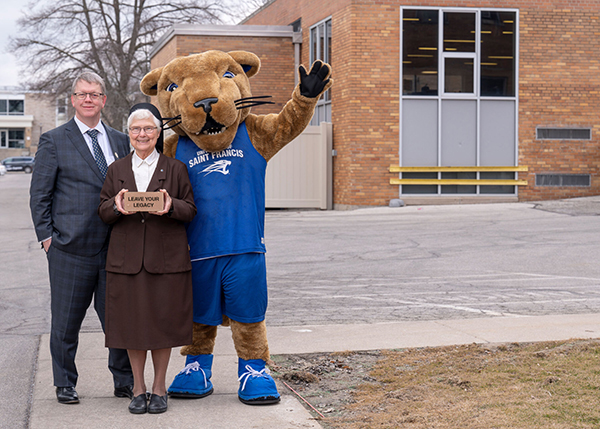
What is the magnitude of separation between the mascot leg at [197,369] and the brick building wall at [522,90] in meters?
13.8

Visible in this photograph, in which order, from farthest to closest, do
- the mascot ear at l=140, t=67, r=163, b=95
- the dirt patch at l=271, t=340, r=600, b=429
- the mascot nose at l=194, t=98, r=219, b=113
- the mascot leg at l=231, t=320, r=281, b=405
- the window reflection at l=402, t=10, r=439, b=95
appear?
1. the window reflection at l=402, t=10, r=439, b=95
2. the mascot ear at l=140, t=67, r=163, b=95
3. the mascot leg at l=231, t=320, r=281, b=405
4. the mascot nose at l=194, t=98, r=219, b=113
5. the dirt patch at l=271, t=340, r=600, b=429

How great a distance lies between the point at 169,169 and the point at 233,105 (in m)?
0.55

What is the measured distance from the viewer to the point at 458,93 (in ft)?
60.5

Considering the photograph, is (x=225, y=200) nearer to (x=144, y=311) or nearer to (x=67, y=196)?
(x=144, y=311)

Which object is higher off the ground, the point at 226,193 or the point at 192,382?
the point at 226,193

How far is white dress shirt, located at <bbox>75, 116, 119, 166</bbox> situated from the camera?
471cm

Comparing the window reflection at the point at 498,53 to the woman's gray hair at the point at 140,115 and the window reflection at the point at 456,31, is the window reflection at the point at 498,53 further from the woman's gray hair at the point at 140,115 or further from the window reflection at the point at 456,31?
the woman's gray hair at the point at 140,115

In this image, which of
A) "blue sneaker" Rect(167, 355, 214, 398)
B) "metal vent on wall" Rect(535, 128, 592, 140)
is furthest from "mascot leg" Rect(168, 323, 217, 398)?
"metal vent on wall" Rect(535, 128, 592, 140)

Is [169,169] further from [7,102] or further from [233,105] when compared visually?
[7,102]

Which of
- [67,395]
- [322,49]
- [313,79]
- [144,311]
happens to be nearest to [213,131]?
[313,79]

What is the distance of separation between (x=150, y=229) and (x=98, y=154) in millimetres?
755

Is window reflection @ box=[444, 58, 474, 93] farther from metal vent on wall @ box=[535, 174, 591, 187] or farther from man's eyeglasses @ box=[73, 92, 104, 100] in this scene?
man's eyeglasses @ box=[73, 92, 104, 100]

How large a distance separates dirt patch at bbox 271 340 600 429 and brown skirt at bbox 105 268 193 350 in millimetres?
981

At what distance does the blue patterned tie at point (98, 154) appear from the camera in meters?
4.67
